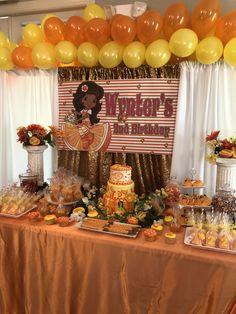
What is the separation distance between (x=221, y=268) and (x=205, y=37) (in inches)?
53.1

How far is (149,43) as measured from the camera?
71.4 inches

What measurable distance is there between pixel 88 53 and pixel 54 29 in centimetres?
31

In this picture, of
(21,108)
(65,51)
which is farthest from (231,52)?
(21,108)

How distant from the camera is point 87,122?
2.20 metres

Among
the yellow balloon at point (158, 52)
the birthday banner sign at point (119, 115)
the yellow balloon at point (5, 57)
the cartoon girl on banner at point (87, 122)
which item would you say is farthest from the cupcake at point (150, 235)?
the yellow balloon at point (5, 57)

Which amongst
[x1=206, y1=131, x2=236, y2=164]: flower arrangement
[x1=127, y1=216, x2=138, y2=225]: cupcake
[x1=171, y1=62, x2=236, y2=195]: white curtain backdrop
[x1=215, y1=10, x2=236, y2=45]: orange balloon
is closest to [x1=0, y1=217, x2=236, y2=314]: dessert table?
[x1=127, y1=216, x2=138, y2=225]: cupcake

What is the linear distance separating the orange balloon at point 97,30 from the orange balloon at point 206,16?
1.87ft

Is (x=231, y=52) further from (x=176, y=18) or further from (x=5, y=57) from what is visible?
(x=5, y=57)

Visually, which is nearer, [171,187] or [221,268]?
[221,268]

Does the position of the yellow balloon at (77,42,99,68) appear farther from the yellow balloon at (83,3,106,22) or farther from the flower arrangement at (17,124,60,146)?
the flower arrangement at (17,124,60,146)

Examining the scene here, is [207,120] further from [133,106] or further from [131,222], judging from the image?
[131,222]

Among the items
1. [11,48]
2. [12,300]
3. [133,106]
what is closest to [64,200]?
[12,300]

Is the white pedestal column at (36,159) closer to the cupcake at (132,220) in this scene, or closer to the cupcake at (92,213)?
the cupcake at (92,213)

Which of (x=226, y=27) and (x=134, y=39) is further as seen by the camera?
(x=134, y=39)
